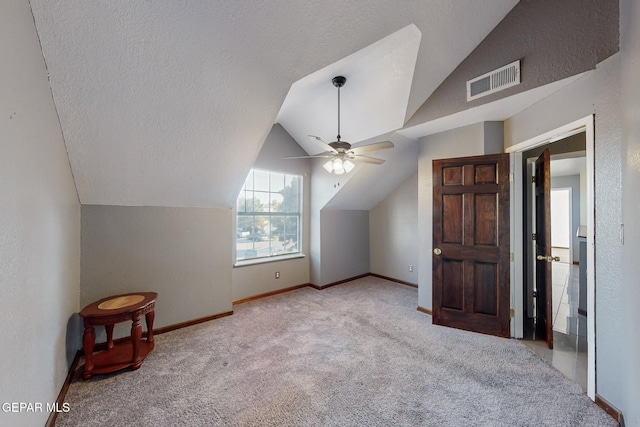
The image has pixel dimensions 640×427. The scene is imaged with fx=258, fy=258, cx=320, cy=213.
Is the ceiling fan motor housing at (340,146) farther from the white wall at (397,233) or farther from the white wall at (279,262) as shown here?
the white wall at (397,233)

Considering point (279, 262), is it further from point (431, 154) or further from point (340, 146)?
point (431, 154)

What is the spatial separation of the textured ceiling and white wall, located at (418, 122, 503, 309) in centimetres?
68

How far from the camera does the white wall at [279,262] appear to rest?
4.07 metres

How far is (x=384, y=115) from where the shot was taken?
125 inches

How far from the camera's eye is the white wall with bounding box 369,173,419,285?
16.1 feet

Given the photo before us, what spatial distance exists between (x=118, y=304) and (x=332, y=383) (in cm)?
205

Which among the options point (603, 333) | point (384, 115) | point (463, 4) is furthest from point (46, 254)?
point (603, 333)

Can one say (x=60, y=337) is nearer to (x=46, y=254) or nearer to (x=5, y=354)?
(x=46, y=254)

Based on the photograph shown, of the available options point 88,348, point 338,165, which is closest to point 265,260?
point 338,165

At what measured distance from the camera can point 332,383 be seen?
2.07 meters

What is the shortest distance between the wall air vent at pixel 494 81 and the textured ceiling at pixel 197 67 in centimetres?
32

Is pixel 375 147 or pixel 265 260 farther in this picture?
pixel 265 260

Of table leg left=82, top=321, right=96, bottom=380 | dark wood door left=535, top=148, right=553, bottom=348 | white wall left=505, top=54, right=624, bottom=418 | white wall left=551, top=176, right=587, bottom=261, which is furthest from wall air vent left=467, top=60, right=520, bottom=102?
white wall left=551, top=176, right=587, bottom=261

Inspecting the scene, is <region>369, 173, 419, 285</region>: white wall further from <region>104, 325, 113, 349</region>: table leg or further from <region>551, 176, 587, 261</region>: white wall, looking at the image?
<region>104, 325, 113, 349</region>: table leg
